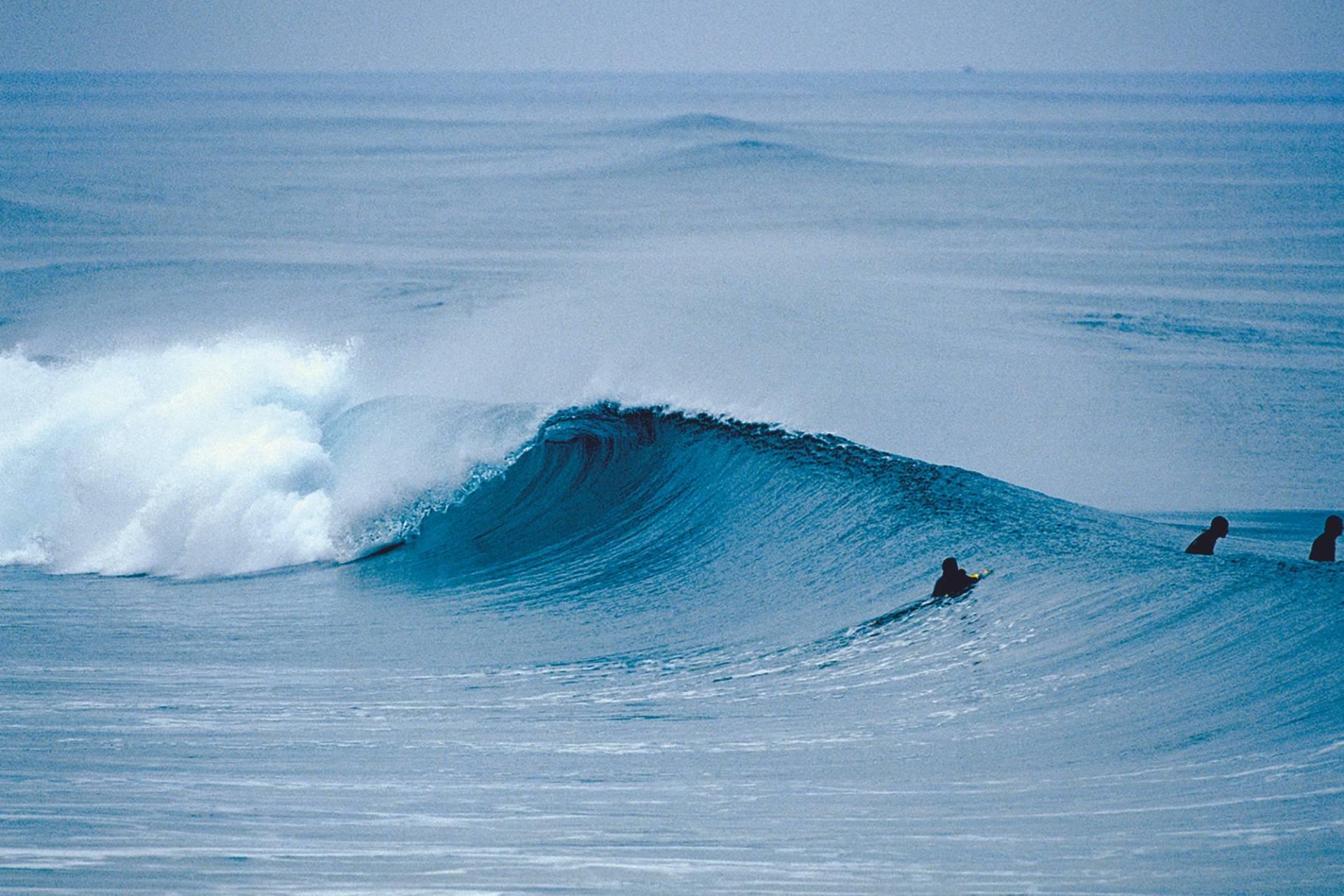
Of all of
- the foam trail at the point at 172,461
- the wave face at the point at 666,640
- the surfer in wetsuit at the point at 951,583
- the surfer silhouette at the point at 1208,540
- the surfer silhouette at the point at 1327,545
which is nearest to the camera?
the wave face at the point at 666,640

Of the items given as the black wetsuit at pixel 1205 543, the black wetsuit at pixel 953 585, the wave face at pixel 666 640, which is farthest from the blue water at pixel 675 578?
the black wetsuit at pixel 1205 543

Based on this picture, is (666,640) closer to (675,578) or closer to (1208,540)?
(675,578)

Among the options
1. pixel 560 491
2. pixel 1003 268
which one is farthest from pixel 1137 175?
pixel 560 491

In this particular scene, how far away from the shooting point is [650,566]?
11.7 m

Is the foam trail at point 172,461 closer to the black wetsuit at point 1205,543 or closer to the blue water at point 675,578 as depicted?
the blue water at point 675,578

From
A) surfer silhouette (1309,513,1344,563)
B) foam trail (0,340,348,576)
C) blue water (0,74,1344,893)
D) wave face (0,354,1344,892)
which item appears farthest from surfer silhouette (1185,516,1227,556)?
foam trail (0,340,348,576)

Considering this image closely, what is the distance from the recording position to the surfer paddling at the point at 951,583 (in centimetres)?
943

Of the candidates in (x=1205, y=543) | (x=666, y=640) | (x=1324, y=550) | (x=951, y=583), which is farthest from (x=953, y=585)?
(x=1324, y=550)

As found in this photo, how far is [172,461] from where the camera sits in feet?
47.3

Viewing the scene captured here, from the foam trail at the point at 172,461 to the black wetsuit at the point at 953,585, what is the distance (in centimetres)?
Result: 598

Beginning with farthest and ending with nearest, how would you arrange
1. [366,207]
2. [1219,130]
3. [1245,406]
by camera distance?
[1219,130] < [366,207] < [1245,406]

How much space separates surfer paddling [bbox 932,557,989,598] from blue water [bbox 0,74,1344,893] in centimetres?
18

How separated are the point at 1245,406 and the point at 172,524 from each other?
42.9 ft

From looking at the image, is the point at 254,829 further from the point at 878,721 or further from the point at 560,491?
the point at 560,491
